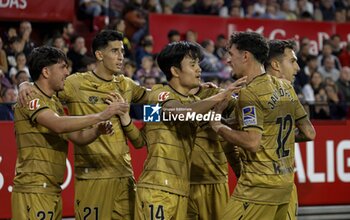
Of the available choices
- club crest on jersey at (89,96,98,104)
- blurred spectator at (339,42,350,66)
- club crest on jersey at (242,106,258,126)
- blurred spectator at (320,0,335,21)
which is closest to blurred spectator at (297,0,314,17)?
blurred spectator at (320,0,335,21)

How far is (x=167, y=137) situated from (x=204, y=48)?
8.13 m

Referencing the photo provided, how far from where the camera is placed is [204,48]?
1577cm

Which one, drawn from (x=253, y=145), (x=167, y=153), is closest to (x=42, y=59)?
(x=167, y=153)

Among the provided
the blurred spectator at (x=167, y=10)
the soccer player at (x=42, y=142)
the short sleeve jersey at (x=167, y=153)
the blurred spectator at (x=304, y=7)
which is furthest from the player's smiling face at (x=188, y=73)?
the blurred spectator at (x=304, y=7)

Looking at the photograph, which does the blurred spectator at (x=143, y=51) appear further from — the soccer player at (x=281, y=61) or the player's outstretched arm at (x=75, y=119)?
the player's outstretched arm at (x=75, y=119)

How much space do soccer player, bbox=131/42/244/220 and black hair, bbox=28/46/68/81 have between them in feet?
3.36

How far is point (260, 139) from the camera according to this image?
24.2 feet

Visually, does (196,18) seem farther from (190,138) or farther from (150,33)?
(190,138)

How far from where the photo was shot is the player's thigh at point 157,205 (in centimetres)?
763

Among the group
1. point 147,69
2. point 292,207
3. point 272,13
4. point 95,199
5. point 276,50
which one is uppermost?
point 272,13

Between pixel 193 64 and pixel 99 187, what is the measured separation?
155cm

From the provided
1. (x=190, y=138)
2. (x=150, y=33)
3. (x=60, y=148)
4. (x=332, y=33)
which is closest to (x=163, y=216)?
(x=190, y=138)

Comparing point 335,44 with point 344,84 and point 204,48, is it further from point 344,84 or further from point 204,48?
point 204,48

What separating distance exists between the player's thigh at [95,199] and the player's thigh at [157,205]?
0.66 m
